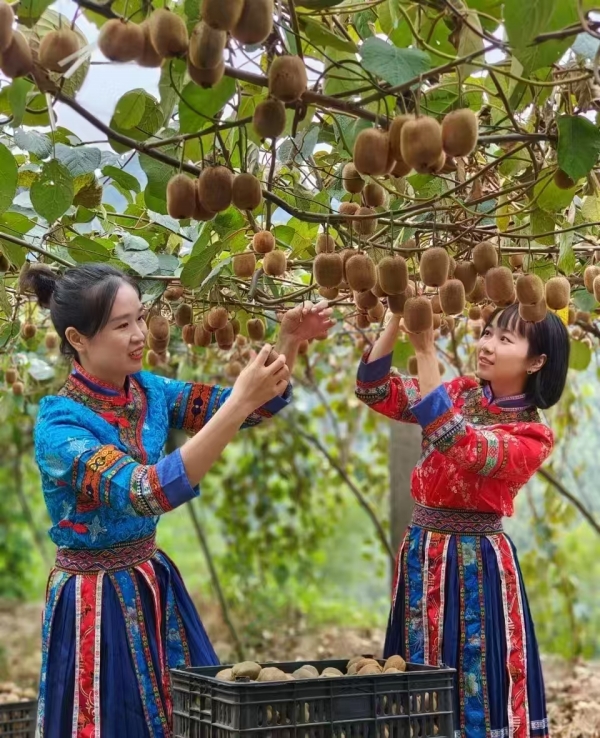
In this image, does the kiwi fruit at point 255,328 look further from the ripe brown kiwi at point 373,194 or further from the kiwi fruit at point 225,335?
the ripe brown kiwi at point 373,194

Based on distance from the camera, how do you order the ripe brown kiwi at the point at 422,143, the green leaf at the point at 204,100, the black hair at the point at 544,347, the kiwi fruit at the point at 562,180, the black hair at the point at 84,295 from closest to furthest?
1. the ripe brown kiwi at the point at 422,143
2. the green leaf at the point at 204,100
3. the kiwi fruit at the point at 562,180
4. the black hair at the point at 84,295
5. the black hair at the point at 544,347

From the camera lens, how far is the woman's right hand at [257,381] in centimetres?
156

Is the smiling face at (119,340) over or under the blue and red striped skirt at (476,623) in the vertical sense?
over

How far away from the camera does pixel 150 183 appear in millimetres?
Answer: 1529

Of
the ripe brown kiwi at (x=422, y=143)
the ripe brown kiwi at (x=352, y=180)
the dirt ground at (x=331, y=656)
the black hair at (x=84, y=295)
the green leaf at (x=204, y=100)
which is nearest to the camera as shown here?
the ripe brown kiwi at (x=422, y=143)

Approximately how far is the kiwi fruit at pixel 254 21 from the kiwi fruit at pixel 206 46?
0.06 feet

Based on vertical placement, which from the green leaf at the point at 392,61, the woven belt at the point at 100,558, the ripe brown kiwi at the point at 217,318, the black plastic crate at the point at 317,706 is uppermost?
the green leaf at the point at 392,61

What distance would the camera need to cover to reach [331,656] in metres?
4.80

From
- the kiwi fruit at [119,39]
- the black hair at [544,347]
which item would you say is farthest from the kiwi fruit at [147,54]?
the black hair at [544,347]

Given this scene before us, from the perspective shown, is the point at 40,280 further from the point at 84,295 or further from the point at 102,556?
the point at 102,556

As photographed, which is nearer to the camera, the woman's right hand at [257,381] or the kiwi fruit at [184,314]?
the woman's right hand at [257,381]

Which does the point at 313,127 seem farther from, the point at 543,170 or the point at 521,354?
the point at 521,354

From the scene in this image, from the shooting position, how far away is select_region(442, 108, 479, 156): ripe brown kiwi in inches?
44.2

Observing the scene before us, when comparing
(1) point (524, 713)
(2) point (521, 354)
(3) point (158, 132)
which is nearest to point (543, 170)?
(3) point (158, 132)
